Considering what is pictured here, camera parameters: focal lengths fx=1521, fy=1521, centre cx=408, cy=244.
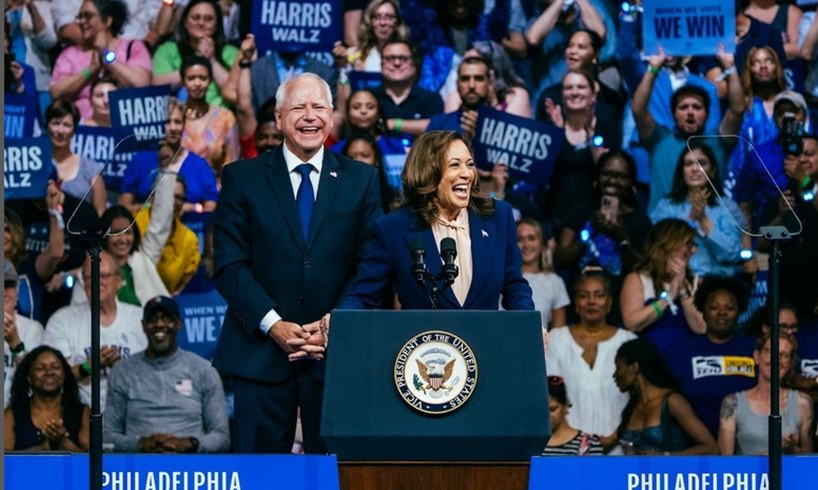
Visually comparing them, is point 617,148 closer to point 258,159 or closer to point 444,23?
point 444,23

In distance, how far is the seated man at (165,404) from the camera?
6.85 meters

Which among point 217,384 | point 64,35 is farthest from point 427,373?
point 64,35

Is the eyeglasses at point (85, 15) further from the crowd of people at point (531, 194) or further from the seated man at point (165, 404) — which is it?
the seated man at point (165, 404)

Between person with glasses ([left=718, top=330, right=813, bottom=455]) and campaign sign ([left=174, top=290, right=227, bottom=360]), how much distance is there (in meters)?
2.35

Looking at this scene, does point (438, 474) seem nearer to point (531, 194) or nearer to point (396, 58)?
point (531, 194)

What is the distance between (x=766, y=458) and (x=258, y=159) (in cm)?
176

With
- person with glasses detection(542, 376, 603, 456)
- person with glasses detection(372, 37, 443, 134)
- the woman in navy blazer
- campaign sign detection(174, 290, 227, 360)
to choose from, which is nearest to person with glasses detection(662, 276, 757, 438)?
person with glasses detection(542, 376, 603, 456)

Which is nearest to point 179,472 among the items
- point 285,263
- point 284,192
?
point 285,263

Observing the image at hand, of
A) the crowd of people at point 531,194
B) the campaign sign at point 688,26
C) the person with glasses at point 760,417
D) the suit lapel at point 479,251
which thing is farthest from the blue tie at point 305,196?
the person with glasses at point 760,417

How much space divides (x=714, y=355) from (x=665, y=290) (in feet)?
1.21

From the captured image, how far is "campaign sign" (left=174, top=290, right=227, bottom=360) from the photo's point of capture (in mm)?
7012

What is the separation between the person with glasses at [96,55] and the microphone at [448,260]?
3.65m

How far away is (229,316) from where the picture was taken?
4648 mm

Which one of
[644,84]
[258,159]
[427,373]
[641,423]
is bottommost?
[641,423]
